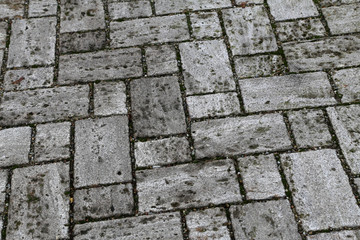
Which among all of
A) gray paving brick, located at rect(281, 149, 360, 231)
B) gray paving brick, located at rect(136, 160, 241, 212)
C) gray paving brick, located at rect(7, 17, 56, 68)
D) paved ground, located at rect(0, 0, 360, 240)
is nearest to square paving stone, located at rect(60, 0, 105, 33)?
paved ground, located at rect(0, 0, 360, 240)

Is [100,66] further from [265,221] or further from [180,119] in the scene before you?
[265,221]

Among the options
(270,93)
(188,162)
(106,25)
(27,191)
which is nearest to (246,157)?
(188,162)

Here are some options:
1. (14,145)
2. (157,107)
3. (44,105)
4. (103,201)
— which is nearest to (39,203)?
(103,201)

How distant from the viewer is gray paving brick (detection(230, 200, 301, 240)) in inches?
97.2

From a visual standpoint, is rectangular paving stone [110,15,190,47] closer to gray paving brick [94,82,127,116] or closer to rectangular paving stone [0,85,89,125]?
gray paving brick [94,82,127,116]

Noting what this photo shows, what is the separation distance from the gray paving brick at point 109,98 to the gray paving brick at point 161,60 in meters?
0.29

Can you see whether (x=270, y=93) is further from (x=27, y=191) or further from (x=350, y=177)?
(x=27, y=191)

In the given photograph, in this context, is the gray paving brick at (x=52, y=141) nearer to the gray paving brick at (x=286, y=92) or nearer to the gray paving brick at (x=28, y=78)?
the gray paving brick at (x=28, y=78)

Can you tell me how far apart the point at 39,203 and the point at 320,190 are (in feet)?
5.94

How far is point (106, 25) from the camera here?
11.7 feet

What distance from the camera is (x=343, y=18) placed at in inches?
139

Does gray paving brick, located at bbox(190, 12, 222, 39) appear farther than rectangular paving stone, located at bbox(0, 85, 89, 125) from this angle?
Yes

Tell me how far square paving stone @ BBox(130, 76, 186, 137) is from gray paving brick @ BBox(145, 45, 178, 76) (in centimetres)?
9

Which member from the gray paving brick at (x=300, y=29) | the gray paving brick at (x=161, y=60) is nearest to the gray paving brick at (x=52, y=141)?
the gray paving brick at (x=161, y=60)
